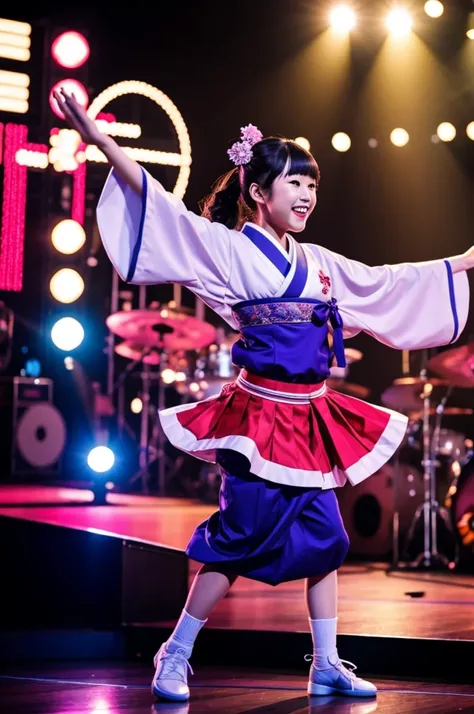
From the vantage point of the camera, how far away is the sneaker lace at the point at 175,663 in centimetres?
220

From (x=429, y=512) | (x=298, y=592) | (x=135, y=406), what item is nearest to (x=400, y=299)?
(x=298, y=592)

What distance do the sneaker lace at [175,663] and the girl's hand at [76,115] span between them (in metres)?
1.16

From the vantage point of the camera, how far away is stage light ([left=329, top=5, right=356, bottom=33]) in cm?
571

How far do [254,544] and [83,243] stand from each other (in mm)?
3188

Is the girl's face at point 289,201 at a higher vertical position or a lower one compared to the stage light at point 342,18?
lower

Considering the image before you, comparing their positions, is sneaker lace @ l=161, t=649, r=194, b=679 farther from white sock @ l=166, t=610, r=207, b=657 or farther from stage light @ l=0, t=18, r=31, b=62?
stage light @ l=0, t=18, r=31, b=62

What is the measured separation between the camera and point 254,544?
2.21 m

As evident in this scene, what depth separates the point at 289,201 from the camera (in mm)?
2348

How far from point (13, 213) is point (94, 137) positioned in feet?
8.81

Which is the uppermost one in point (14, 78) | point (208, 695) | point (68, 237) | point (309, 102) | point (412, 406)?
point (309, 102)

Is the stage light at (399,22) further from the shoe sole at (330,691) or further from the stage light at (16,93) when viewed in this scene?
the shoe sole at (330,691)

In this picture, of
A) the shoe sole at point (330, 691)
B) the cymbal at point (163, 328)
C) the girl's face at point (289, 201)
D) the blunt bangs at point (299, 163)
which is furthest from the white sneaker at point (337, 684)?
the cymbal at point (163, 328)

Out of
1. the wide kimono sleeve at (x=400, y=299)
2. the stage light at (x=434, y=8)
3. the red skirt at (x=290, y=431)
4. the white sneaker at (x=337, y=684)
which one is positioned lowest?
the white sneaker at (x=337, y=684)

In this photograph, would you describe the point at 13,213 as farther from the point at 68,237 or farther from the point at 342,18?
the point at 342,18
